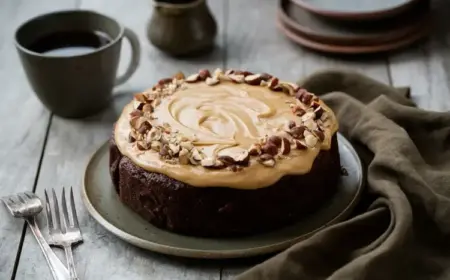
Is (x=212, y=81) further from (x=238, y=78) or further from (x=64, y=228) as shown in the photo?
(x=64, y=228)

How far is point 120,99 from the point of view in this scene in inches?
53.5

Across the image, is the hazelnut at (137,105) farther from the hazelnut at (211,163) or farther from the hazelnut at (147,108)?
the hazelnut at (211,163)

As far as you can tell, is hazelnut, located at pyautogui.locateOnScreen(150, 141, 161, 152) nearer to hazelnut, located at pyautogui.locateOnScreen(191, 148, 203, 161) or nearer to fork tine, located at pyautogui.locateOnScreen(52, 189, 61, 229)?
hazelnut, located at pyautogui.locateOnScreen(191, 148, 203, 161)

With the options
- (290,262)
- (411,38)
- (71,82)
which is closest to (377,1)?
(411,38)

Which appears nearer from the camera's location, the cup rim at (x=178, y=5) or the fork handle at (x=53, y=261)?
the fork handle at (x=53, y=261)

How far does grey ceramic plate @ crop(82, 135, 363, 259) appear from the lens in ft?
3.13

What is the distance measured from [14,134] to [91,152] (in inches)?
5.7

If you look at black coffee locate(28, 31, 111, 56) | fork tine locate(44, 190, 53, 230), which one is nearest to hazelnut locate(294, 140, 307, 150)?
fork tine locate(44, 190, 53, 230)

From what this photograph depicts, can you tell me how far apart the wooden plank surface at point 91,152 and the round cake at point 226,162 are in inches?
1.9

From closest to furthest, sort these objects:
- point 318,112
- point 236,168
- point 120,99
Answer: point 236,168, point 318,112, point 120,99

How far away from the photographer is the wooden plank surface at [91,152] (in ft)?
3.19

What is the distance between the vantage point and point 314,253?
94 cm

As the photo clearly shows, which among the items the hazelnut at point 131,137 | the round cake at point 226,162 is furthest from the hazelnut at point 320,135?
the hazelnut at point 131,137

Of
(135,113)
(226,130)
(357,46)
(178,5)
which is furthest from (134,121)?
(357,46)
